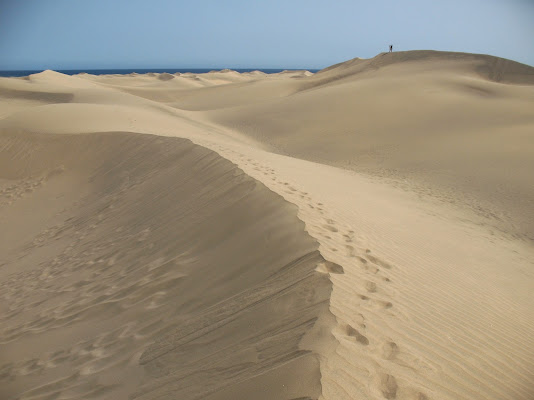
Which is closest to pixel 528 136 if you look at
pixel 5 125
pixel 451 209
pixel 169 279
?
pixel 451 209

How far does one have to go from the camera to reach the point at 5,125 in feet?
41.8

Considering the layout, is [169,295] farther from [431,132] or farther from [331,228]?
[431,132]

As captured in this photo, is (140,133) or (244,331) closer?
(244,331)

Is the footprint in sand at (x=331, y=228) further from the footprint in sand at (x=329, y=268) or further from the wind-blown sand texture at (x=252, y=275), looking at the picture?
the footprint in sand at (x=329, y=268)

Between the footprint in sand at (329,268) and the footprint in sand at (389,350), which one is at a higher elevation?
the footprint in sand at (329,268)

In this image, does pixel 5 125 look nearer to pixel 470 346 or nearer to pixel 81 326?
pixel 81 326

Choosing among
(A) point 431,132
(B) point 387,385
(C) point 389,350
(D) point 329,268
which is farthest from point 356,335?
(A) point 431,132

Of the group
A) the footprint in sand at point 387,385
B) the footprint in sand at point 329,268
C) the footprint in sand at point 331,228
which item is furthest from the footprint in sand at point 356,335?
the footprint in sand at point 331,228

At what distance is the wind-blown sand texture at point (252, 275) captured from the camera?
2.52m

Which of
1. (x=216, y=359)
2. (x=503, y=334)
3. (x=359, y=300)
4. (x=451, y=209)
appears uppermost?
(x=359, y=300)

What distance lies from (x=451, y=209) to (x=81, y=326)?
7.30m

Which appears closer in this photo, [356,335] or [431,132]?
[356,335]

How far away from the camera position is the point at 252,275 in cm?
356

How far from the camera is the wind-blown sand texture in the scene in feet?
8.28
